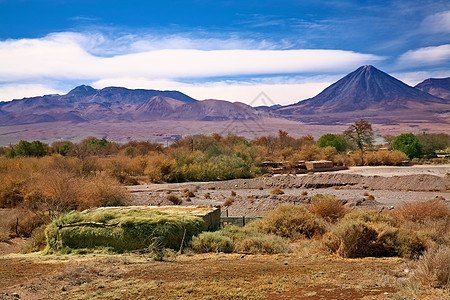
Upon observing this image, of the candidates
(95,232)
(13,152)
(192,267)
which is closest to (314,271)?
(192,267)

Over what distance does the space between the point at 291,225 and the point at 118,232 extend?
21.3 feet

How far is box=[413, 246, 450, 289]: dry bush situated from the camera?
878 centimetres

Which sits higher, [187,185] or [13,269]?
[13,269]

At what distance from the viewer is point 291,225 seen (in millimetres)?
17484

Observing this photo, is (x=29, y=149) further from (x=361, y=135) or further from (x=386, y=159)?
(x=386, y=159)

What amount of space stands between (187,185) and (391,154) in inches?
1107

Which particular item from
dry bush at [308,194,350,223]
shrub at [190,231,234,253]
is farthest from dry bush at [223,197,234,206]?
shrub at [190,231,234,253]

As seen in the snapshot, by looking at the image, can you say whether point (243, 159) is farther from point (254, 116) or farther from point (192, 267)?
point (254, 116)

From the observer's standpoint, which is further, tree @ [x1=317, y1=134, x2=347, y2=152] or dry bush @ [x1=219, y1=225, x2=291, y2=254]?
tree @ [x1=317, y1=134, x2=347, y2=152]

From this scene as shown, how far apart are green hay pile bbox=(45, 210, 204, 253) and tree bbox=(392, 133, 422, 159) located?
5838 centimetres

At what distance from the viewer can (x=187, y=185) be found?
153ft

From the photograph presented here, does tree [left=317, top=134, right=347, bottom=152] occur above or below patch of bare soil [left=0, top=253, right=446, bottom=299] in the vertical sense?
below

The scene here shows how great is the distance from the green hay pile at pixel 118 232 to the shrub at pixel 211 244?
1.45 feet

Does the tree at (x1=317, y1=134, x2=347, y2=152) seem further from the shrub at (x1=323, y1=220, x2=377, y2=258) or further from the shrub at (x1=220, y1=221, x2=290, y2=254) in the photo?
the shrub at (x1=323, y1=220, x2=377, y2=258)
